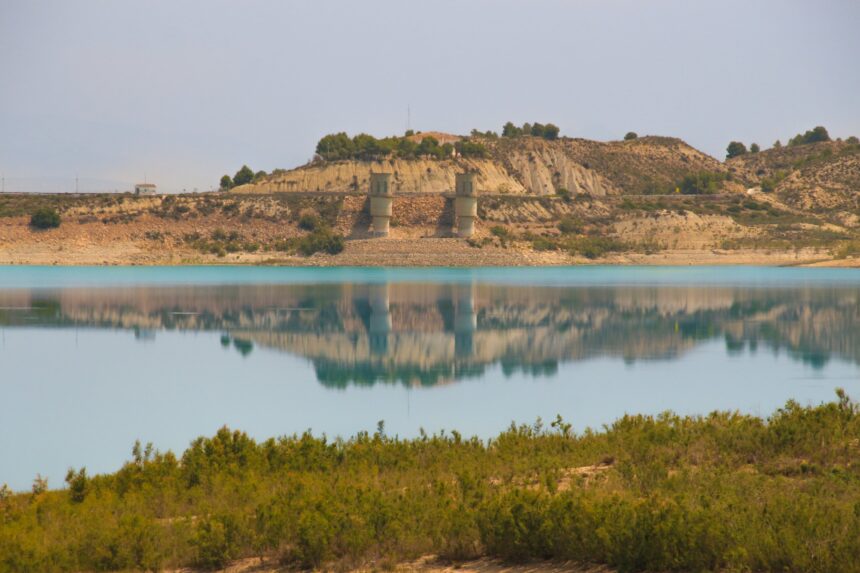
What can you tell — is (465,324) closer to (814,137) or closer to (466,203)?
(466,203)

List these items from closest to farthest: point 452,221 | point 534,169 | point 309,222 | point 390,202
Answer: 1. point 390,202
2. point 309,222
3. point 452,221
4. point 534,169

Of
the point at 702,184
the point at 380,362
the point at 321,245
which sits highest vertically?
the point at 702,184

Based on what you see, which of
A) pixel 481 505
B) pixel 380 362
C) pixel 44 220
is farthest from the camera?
pixel 44 220

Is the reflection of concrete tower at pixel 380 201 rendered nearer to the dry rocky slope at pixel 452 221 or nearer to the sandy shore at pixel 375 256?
the dry rocky slope at pixel 452 221

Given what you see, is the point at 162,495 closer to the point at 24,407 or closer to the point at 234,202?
the point at 24,407

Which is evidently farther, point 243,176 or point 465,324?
point 243,176

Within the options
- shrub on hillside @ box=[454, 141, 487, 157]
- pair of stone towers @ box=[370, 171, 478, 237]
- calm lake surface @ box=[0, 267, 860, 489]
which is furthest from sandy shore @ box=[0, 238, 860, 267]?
calm lake surface @ box=[0, 267, 860, 489]

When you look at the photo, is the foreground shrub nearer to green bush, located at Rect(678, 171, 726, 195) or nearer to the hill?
the hill

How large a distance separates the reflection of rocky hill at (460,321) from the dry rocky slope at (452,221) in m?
42.4

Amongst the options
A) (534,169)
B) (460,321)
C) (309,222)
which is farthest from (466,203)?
(460,321)

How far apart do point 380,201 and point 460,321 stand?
65.4m

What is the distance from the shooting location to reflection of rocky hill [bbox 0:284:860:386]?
2897cm

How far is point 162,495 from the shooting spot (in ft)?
37.1

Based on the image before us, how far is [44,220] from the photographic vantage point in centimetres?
10112
